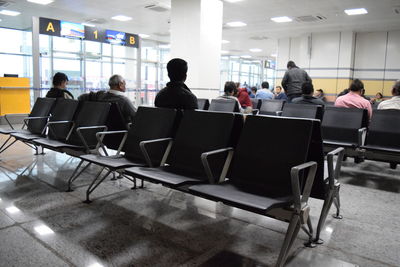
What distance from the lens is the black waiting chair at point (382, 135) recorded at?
350 cm

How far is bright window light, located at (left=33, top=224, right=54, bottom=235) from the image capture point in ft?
7.63

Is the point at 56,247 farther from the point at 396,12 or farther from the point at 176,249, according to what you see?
the point at 396,12

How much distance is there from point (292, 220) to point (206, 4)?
631 cm

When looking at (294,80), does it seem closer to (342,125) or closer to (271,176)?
(342,125)

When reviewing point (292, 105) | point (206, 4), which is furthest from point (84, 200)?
point (206, 4)

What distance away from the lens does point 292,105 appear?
4.57 m

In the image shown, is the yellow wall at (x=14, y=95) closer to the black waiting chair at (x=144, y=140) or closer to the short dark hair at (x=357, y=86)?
the black waiting chair at (x=144, y=140)

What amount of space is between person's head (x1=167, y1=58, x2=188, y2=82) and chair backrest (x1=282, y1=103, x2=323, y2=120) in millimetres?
2025

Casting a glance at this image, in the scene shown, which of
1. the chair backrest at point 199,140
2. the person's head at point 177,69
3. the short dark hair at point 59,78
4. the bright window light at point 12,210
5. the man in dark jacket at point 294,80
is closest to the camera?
the chair backrest at point 199,140

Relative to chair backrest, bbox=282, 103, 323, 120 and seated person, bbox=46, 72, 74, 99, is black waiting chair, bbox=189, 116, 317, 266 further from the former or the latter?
seated person, bbox=46, 72, 74, 99

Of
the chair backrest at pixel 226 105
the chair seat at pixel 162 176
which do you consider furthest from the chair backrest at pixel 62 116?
the chair backrest at pixel 226 105

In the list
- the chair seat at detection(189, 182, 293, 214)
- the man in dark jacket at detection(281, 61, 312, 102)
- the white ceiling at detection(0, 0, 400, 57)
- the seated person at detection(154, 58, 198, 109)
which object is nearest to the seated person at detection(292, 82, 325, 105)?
the man in dark jacket at detection(281, 61, 312, 102)

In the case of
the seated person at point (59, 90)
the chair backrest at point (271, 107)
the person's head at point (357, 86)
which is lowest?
the chair backrest at point (271, 107)

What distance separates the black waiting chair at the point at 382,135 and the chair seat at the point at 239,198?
2.02 meters
